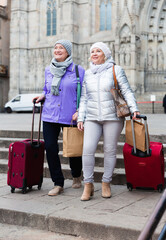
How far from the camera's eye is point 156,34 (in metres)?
25.2

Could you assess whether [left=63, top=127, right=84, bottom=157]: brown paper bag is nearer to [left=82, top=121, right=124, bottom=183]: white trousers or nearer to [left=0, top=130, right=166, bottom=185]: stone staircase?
[left=82, top=121, right=124, bottom=183]: white trousers

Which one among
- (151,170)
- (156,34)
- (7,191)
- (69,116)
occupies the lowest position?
(7,191)

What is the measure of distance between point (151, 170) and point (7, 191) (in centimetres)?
190

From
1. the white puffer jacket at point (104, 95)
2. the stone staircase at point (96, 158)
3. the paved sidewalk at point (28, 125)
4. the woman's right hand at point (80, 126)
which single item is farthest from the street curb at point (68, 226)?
the paved sidewalk at point (28, 125)

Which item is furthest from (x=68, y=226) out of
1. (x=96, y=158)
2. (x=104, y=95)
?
(x=96, y=158)

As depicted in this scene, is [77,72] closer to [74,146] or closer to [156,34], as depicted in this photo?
[74,146]

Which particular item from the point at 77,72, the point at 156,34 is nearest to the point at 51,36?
the point at 156,34

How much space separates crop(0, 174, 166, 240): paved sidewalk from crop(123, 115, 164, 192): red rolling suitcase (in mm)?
144

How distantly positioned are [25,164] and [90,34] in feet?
75.8

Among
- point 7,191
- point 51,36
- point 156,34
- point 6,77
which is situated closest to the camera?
point 7,191

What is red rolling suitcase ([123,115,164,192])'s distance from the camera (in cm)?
433

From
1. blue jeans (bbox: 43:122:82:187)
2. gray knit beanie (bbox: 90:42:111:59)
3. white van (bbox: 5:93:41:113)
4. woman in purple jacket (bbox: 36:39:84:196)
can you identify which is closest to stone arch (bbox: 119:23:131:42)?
white van (bbox: 5:93:41:113)

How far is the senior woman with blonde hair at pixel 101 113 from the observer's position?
4301 mm

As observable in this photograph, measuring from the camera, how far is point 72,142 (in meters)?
4.51
